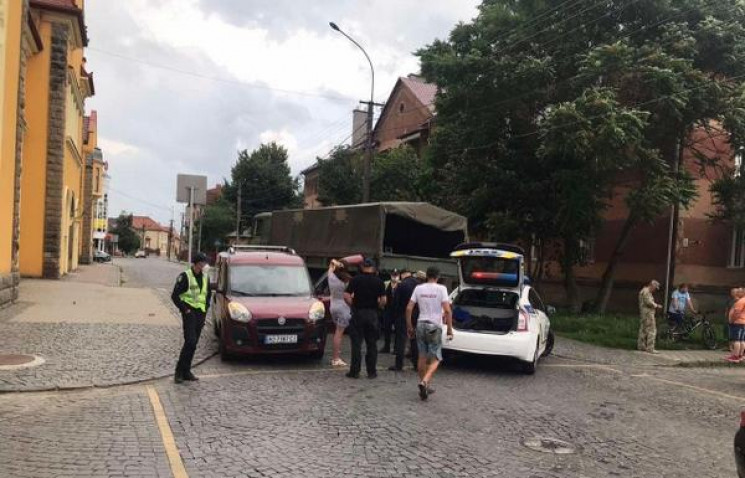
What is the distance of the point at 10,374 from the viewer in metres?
8.59

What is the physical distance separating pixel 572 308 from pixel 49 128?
19743mm

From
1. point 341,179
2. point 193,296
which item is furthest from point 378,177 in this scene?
point 193,296

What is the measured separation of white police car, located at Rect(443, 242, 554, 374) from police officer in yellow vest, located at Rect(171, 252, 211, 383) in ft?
12.8

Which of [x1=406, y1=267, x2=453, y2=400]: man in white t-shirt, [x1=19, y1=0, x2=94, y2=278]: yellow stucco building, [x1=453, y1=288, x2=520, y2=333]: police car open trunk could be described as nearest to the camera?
[x1=406, y1=267, x2=453, y2=400]: man in white t-shirt

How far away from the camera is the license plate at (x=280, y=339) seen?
10.0m

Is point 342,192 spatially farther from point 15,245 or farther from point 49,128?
point 15,245

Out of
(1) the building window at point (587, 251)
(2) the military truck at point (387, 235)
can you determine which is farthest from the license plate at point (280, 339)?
(1) the building window at point (587, 251)

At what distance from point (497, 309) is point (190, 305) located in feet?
16.8

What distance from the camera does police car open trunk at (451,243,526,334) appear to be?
10.9m

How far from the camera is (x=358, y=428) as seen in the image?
22.1 ft

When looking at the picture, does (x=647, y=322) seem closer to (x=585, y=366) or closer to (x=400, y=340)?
(x=585, y=366)

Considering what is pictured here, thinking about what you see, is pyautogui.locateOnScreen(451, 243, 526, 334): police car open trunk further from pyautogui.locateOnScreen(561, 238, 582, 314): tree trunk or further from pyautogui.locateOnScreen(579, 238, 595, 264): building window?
pyautogui.locateOnScreen(579, 238, 595, 264): building window

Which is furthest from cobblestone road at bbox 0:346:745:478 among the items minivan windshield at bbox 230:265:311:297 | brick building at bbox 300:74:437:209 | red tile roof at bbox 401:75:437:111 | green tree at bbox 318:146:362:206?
red tile roof at bbox 401:75:437:111

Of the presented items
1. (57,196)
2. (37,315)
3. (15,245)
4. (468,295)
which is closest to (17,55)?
(15,245)
